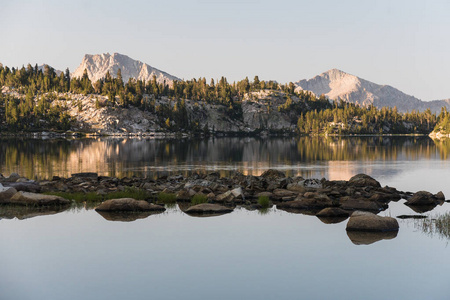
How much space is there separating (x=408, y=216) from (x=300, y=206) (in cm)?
802

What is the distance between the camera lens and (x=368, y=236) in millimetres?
27453

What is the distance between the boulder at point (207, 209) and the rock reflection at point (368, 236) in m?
10.3

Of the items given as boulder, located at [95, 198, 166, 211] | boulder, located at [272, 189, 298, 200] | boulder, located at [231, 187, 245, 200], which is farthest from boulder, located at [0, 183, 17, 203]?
boulder, located at [272, 189, 298, 200]

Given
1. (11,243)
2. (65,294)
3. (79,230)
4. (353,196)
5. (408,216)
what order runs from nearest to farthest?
1. (65,294)
2. (11,243)
3. (79,230)
4. (408,216)
5. (353,196)

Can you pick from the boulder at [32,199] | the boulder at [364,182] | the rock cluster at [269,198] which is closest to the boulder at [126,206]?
the rock cluster at [269,198]

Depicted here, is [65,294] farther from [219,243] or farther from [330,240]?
[330,240]

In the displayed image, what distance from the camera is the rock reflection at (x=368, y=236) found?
1038 inches

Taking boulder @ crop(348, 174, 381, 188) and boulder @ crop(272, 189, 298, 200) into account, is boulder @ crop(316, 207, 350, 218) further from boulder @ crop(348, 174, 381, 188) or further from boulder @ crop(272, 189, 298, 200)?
boulder @ crop(348, 174, 381, 188)

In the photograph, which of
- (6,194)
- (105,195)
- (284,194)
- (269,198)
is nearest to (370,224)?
(284,194)

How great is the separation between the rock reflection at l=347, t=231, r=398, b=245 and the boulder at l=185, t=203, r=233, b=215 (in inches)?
406

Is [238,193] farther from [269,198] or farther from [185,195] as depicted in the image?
[185,195]

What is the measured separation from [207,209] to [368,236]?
12.4m

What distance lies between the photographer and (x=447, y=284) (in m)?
19.7

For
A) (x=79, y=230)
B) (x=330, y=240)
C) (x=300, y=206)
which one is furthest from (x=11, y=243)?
(x=300, y=206)
